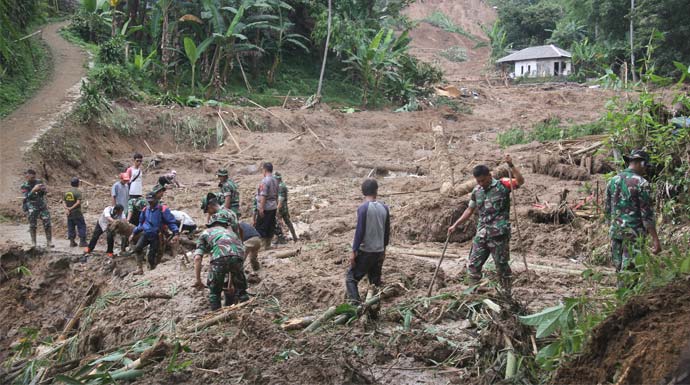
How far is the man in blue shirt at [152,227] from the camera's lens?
31.7 ft

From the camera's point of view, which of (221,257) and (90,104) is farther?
(90,104)

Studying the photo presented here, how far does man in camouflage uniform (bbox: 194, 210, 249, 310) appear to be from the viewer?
23.4 ft

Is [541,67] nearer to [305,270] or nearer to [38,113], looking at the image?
[38,113]

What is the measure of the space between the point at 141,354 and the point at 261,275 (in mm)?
3305

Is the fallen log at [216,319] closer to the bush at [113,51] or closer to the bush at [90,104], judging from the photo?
the bush at [90,104]

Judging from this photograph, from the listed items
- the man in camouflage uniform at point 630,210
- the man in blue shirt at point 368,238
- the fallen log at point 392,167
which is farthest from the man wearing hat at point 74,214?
the fallen log at point 392,167

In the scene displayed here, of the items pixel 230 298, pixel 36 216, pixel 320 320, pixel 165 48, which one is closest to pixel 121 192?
Result: pixel 36 216

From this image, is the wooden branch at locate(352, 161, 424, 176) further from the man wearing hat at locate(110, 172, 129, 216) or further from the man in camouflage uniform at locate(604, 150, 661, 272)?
the man in camouflage uniform at locate(604, 150, 661, 272)

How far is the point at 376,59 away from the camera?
28.6 m

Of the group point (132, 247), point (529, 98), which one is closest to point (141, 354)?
point (132, 247)

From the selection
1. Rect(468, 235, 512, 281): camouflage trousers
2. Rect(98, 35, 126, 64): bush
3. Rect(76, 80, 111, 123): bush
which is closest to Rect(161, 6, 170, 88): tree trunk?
Rect(98, 35, 126, 64): bush

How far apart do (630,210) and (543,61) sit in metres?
45.7

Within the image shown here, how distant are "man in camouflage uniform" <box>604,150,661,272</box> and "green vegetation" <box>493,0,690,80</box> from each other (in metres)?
13.8

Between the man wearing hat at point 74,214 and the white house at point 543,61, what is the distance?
43.0 metres
